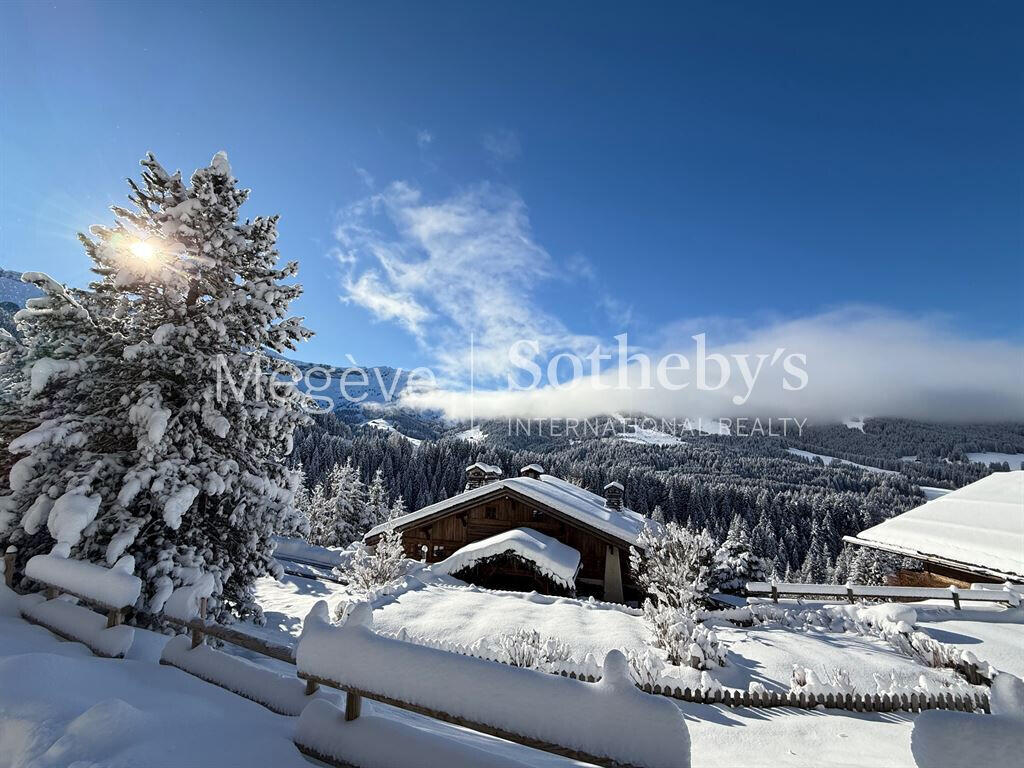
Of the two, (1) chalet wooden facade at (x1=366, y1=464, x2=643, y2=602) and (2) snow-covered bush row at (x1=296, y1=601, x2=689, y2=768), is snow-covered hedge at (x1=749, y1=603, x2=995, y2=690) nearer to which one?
(1) chalet wooden facade at (x1=366, y1=464, x2=643, y2=602)

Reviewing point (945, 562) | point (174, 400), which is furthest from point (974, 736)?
point (945, 562)

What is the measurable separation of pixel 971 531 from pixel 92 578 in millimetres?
34568

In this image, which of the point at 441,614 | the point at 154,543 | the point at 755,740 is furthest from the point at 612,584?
the point at 154,543

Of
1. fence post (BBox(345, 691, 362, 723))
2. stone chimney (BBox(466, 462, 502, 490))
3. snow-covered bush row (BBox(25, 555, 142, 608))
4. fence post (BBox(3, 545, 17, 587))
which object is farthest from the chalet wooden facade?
fence post (BBox(345, 691, 362, 723))

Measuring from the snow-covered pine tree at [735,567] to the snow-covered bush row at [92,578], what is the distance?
24.5m

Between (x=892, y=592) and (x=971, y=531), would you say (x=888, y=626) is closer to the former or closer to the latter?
(x=892, y=592)

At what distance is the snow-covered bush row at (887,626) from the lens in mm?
12891

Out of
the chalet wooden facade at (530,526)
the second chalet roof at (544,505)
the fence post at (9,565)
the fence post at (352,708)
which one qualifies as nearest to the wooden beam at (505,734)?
the fence post at (352,708)

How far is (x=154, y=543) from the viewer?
8633 mm

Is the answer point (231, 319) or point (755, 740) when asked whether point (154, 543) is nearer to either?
point (231, 319)

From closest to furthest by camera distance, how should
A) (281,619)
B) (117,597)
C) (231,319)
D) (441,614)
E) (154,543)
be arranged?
(117,597) → (154,543) → (231,319) → (281,619) → (441,614)

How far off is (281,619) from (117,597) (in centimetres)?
736

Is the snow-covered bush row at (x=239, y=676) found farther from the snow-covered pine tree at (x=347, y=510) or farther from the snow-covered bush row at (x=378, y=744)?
the snow-covered pine tree at (x=347, y=510)

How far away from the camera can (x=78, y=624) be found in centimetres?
690
